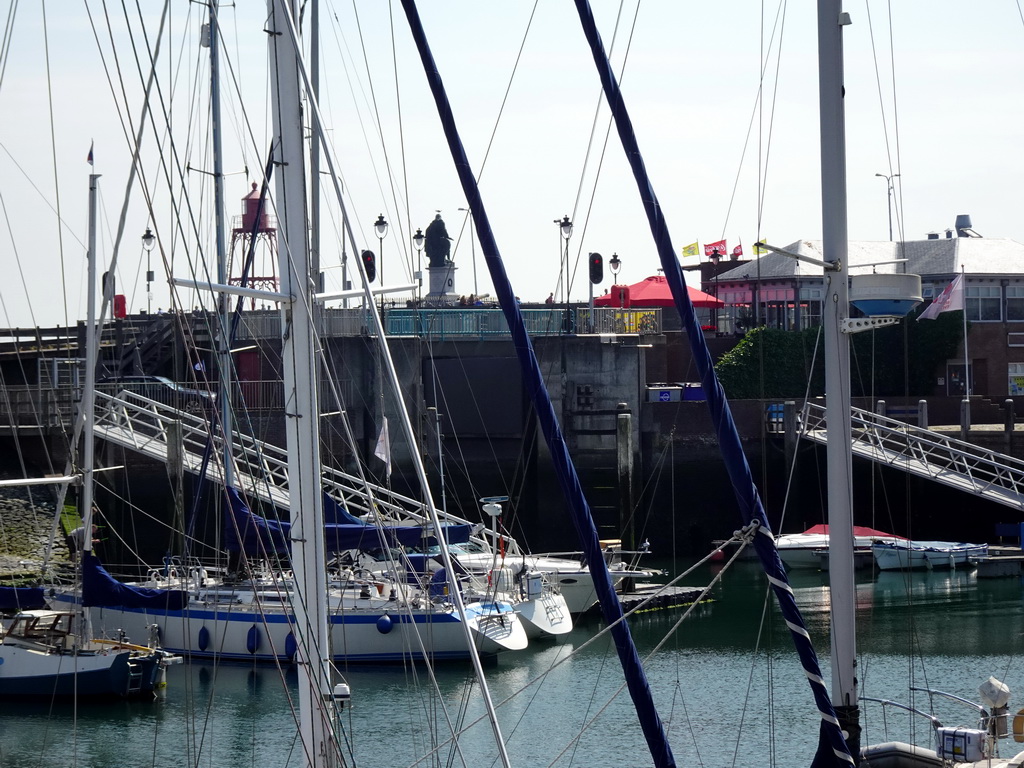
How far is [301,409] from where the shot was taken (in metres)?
7.79

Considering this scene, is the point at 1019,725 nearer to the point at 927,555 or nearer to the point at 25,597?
the point at 25,597

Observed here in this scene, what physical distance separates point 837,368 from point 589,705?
32.5 ft

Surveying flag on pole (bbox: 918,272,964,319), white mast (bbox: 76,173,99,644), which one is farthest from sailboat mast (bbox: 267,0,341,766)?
flag on pole (bbox: 918,272,964,319)

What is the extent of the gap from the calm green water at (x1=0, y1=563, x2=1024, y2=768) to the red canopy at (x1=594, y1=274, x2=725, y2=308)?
59.2 ft

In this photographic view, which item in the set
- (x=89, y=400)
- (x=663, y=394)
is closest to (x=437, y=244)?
(x=663, y=394)

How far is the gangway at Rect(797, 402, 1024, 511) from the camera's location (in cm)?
3162

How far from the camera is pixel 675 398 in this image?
112ft

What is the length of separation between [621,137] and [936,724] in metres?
5.52

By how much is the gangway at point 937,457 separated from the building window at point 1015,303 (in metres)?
13.1

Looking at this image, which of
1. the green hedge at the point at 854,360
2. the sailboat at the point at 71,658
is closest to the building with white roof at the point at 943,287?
the green hedge at the point at 854,360

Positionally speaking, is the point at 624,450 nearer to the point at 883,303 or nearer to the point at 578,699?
the point at 578,699

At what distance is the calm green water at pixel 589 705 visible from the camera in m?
17.4

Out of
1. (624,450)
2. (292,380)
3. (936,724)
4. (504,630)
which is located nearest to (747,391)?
(624,450)

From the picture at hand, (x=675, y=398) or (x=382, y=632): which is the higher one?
(x=675, y=398)
